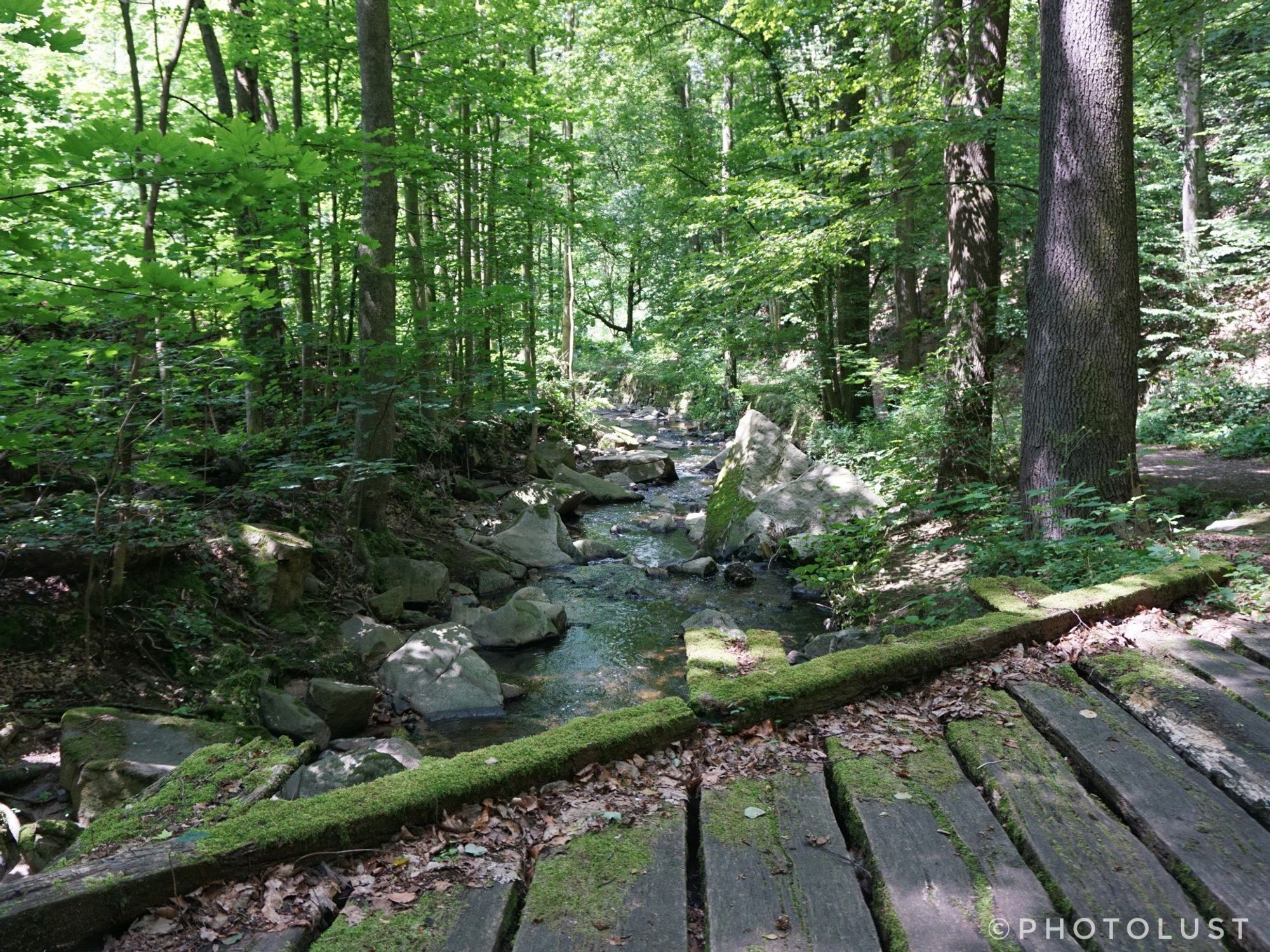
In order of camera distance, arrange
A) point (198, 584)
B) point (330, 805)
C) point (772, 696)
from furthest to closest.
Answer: point (198, 584) → point (772, 696) → point (330, 805)

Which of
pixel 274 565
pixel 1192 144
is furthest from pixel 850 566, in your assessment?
pixel 1192 144

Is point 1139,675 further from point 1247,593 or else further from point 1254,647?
point 1247,593

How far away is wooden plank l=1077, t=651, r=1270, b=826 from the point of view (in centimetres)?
219

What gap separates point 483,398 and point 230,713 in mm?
8523

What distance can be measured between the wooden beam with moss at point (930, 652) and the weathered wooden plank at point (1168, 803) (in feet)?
1.27

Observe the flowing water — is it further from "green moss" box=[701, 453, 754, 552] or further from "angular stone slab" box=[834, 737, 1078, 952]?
"angular stone slab" box=[834, 737, 1078, 952]

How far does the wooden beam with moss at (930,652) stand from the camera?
276 cm

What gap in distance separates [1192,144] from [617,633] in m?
16.4

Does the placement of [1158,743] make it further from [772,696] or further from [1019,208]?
[1019,208]

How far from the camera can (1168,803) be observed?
2.12 m

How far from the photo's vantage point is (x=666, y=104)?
23938 millimetres

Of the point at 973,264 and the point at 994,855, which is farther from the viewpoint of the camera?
the point at 973,264

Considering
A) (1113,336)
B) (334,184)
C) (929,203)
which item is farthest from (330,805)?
(929,203)

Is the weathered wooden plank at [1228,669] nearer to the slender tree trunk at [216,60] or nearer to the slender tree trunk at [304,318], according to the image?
the slender tree trunk at [304,318]
